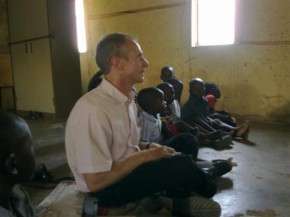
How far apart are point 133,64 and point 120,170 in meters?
0.54

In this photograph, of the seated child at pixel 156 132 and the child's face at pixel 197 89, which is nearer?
the seated child at pixel 156 132

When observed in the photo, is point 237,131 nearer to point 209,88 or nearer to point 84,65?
point 209,88

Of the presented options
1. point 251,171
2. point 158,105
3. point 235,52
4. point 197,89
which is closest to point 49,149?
point 158,105

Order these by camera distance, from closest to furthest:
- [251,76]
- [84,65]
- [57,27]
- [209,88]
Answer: [209,88] → [251,76] → [57,27] → [84,65]

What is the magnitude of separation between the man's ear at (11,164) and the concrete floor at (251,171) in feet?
4.62

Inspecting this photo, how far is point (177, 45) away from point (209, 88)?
1338 mm

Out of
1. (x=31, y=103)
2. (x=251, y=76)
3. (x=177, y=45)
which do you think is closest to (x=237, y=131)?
(x=251, y=76)

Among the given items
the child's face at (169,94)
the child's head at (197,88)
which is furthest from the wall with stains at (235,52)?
the child's face at (169,94)

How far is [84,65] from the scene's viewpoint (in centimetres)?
720

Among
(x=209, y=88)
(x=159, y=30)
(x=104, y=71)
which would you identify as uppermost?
(x=159, y=30)

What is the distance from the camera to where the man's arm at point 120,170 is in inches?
55.2

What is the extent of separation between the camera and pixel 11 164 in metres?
0.85

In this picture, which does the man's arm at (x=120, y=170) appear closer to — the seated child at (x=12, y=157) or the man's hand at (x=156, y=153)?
the man's hand at (x=156, y=153)

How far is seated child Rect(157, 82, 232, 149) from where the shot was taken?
337 cm
